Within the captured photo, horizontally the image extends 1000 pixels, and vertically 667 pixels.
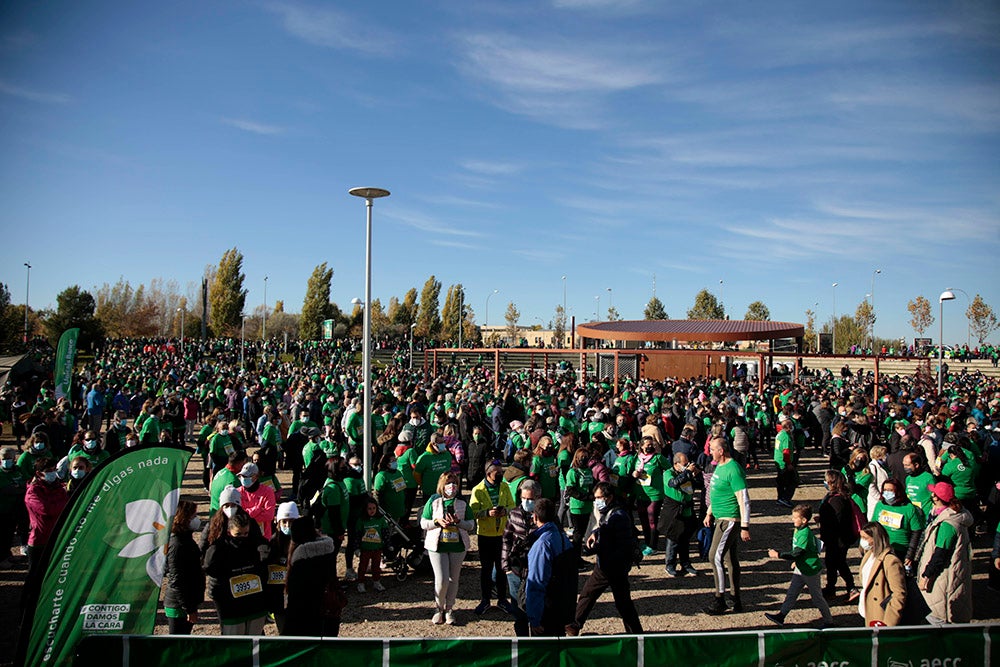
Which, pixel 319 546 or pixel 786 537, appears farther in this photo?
pixel 786 537

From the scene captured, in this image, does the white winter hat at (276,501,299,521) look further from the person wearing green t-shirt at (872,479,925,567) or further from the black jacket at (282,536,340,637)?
the person wearing green t-shirt at (872,479,925,567)

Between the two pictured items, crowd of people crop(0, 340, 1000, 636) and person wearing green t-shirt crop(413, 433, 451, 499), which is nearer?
crowd of people crop(0, 340, 1000, 636)

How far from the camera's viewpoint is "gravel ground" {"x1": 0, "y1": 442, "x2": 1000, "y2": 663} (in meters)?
6.71

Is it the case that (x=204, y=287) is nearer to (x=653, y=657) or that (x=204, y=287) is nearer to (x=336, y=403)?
(x=336, y=403)

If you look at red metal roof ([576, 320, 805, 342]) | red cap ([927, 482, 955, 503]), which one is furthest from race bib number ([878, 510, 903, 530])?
red metal roof ([576, 320, 805, 342])

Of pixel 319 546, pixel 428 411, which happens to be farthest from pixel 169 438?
pixel 319 546

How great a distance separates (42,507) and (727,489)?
730 cm

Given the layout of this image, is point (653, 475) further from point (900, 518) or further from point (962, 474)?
point (962, 474)

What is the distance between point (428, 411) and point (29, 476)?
25.6 ft

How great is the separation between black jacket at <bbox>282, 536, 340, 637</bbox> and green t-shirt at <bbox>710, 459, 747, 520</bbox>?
4105 millimetres

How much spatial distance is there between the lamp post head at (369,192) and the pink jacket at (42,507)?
537 cm

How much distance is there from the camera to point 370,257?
10562 millimetres

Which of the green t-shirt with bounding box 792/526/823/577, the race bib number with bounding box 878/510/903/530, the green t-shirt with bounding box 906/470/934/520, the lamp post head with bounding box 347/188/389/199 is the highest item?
the lamp post head with bounding box 347/188/389/199

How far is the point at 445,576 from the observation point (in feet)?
22.1
